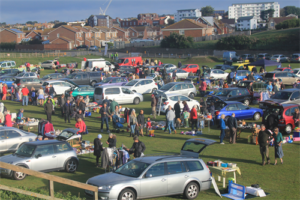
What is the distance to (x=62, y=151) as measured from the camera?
481 inches

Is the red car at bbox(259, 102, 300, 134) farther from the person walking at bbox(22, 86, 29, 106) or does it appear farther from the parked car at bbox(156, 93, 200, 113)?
the person walking at bbox(22, 86, 29, 106)

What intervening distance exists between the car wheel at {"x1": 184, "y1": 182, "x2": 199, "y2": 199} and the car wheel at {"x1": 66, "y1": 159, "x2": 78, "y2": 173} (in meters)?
4.72

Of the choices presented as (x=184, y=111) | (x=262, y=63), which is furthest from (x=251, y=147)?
(x=262, y=63)

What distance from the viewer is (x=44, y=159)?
1172 centimetres

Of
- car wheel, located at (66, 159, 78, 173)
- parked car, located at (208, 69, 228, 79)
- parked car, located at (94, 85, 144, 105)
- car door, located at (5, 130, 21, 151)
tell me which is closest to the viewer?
car wheel, located at (66, 159, 78, 173)

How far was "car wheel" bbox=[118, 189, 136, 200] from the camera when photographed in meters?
8.91

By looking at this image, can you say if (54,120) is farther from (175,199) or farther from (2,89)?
(175,199)

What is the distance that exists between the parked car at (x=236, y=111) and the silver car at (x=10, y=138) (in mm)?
10882

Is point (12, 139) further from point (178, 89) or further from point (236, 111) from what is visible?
point (178, 89)

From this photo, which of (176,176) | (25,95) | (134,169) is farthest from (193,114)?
(25,95)

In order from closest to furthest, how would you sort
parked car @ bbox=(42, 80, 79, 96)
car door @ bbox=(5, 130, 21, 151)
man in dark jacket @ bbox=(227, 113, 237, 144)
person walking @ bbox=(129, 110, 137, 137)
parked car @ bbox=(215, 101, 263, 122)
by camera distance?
car door @ bbox=(5, 130, 21, 151)
man in dark jacket @ bbox=(227, 113, 237, 144)
person walking @ bbox=(129, 110, 137, 137)
parked car @ bbox=(215, 101, 263, 122)
parked car @ bbox=(42, 80, 79, 96)

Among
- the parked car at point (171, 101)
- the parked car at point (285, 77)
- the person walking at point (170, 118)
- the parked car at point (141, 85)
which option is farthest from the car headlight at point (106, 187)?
the parked car at point (285, 77)

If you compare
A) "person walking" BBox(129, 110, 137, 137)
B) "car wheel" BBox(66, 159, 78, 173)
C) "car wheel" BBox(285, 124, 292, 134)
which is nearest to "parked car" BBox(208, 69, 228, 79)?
"car wheel" BBox(285, 124, 292, 134)

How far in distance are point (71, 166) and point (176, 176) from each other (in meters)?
4.56
